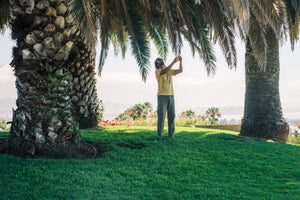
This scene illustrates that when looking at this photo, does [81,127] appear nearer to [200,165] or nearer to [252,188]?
[200,165]

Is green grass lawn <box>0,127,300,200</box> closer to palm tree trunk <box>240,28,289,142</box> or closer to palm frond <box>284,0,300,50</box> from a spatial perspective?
palm tree trunk <box>240,28,289,142</box>

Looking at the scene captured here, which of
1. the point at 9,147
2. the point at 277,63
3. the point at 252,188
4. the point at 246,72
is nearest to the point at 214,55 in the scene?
the point at 246,72

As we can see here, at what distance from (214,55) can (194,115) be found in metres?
8.21

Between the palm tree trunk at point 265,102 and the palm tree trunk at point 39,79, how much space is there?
19.9 ft

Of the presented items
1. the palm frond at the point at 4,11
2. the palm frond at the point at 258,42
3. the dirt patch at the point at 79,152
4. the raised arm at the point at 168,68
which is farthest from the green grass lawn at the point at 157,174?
the palm frond at the point at 4,11

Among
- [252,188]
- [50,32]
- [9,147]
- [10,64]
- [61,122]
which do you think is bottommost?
[252,188]

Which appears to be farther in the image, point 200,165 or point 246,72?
point 246,72

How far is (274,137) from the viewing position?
818 centimetres

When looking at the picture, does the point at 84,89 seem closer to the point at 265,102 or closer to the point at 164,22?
the point at 164,22

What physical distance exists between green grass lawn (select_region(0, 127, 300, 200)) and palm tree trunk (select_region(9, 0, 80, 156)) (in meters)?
0.44

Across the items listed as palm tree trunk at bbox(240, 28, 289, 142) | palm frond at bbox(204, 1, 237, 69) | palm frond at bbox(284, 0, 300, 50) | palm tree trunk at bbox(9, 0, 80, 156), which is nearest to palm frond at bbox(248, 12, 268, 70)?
palm frond at bbox(204, 1, 237, 69)

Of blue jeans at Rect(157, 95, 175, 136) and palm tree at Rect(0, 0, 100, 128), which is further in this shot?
palm tree at Rect(0, 0, 100, 128)

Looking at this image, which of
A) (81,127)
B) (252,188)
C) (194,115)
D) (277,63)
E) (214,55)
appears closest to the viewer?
(252,188)

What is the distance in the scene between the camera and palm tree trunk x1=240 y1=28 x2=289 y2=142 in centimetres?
818
